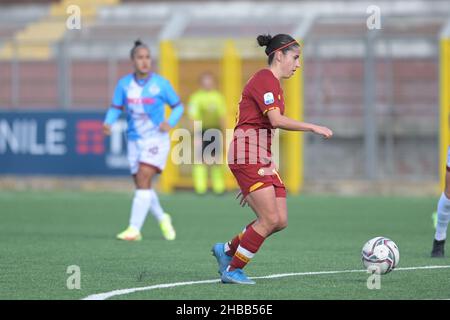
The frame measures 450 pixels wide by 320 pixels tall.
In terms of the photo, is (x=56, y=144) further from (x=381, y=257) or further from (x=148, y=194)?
(x=381, y=257)

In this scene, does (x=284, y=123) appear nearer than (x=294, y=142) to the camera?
Yes

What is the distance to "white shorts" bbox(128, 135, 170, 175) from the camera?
12.6 m

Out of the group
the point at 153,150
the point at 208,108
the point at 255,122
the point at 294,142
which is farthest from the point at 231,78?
the point at 255,122

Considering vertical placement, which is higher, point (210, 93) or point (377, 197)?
point (210, 93)

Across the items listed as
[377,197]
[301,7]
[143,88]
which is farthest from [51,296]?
[301,7]

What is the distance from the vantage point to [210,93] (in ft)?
69.8

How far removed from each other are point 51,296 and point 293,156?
1418cm

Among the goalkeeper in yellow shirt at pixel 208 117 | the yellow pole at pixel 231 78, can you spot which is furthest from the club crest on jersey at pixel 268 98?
the yellow pole at pixel 231 78

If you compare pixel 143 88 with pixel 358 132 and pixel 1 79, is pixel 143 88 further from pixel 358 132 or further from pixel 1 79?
pixel 1 79

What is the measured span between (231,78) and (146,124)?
30.8ft

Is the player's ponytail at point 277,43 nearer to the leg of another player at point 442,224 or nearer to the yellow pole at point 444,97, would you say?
the leg of another player at point 442,224

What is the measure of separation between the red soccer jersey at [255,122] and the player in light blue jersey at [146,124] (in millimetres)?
4130

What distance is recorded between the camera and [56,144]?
22.1m
